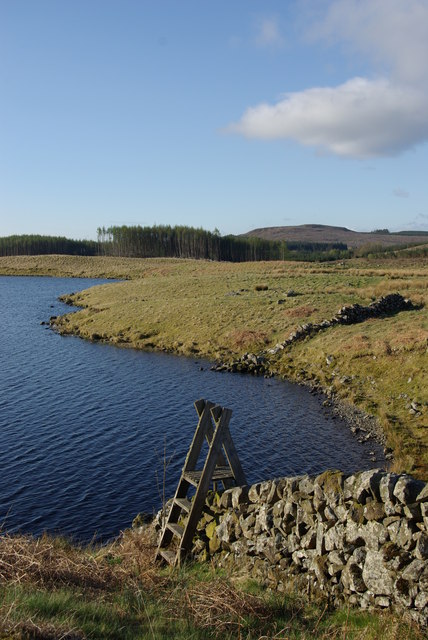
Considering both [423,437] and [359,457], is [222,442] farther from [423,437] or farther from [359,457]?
[423,437]

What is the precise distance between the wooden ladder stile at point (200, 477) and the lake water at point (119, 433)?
5.10m

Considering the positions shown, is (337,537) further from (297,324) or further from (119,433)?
(297,324)

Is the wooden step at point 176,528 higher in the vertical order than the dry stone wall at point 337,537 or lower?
lower

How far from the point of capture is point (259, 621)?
32.4 feet

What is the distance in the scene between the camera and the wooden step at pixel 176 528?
48.2 ft

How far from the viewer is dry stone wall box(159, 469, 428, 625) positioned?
10102 mm

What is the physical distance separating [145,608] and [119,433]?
21680 mm

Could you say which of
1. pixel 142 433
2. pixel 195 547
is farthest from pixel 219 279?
pixel 195 547

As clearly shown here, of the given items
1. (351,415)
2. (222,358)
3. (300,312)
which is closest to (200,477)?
(351,415)

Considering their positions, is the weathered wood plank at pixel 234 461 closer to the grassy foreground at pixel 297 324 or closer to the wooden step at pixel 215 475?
the wooden step at pixel 215 475

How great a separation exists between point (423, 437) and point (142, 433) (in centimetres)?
1564

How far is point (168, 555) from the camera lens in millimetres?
14664

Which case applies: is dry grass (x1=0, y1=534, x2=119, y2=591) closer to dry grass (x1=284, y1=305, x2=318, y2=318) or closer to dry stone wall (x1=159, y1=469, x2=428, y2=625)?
dry stone wall (x1=159, y1=469, x2=428, y2=625)

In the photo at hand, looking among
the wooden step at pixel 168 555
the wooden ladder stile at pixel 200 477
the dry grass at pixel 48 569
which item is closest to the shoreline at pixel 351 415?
the wooden ladder stile at pixel 200 477
